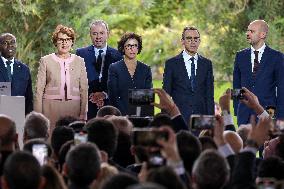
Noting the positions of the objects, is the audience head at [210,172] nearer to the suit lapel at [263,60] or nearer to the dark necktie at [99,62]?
the suit lapel at [263,60]

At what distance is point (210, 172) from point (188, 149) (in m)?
1.05

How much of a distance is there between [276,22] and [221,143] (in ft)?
32.3

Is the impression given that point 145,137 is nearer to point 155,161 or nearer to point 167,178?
→ point 155,161

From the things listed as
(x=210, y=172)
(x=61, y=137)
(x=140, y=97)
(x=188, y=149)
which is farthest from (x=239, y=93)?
(x=210, y=172)

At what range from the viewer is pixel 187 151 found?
811cm

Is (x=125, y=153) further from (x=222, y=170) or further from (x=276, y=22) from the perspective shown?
(x=276, y=22)

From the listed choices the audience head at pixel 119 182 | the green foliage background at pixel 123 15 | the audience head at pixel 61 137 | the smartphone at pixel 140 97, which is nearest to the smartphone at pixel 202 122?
the audience head at pixel 61 137

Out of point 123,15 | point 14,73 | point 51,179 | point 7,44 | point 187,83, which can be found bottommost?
point 51,179

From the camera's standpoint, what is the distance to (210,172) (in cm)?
707

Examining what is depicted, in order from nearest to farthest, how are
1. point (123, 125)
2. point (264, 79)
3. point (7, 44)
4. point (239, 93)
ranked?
point (123, 125)
point (239, 93)
point (7, 44)
point (264, 79)

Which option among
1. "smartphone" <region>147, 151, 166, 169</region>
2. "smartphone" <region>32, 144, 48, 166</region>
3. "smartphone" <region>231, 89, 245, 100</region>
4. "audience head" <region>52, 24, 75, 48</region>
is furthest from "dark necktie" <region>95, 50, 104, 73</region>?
"smartphone" <region>147, 151, 166, 169</region>

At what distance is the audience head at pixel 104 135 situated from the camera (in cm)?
860

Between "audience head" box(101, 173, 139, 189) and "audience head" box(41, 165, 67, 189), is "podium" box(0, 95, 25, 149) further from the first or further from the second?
"audience head" box(101, 173, 139, 189)

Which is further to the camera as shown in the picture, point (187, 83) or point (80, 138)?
point (187, 83)
